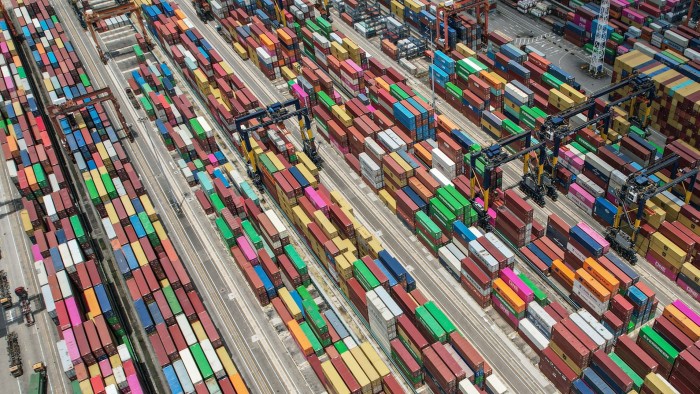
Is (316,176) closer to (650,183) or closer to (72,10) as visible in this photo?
(650,183)

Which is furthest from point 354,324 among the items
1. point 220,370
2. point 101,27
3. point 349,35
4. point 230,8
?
point 101,27

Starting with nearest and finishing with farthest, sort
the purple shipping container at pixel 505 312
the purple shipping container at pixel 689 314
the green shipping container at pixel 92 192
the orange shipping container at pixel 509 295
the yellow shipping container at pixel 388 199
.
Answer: the purple shipping container at pixel 689 314 < the orange shipping container at pixel 509 295 < the purple shipping container at pixel 505 312 < the yellow shipping container at pixel 388 199 < the green shipping container at pixel 92 192

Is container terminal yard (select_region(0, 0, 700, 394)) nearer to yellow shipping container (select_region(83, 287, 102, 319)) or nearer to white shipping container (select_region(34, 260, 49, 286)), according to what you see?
white shipping container (select_region(34, 260, 49, 286))

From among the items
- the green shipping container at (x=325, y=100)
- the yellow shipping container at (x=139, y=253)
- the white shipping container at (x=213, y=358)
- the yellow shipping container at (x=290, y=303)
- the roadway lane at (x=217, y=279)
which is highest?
→ the green shipping container at (x=325, y=100)

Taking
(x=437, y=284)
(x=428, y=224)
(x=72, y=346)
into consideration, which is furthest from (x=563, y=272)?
(x=72, y=346)

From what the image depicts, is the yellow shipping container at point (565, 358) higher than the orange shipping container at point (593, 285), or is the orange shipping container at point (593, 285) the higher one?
the orange shipping container at point (593, 285)

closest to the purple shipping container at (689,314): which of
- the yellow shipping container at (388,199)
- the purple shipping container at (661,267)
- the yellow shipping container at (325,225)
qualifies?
the purple shipping container at (661,267)

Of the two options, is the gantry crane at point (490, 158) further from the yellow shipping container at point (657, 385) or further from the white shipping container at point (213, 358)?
the white shipping container at point (213, 358)

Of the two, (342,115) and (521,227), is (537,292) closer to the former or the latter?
(521,227)
